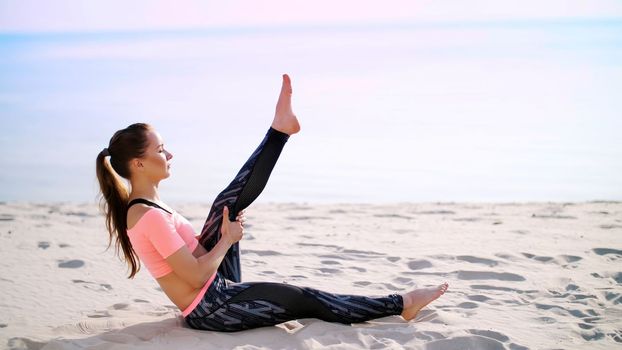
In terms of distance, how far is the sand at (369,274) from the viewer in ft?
12.6

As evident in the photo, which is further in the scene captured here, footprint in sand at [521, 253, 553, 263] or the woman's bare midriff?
footprint in sand at [521, 253, 553, 263]

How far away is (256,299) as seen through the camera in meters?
3.84

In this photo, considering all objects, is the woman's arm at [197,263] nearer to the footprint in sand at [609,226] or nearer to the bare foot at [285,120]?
the bare foot at [285,120]

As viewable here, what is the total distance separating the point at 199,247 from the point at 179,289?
242mm

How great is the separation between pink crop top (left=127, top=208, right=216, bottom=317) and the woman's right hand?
0.20 metres

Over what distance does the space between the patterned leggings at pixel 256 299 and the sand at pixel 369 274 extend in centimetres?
7

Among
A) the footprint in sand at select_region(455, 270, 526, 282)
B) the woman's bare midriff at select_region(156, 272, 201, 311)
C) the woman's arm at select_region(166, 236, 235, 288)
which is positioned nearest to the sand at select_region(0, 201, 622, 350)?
the footprint in sand at select_region(455, 270, 526, 282)

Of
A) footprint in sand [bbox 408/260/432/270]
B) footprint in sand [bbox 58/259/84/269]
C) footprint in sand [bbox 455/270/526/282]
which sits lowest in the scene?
footprint in sand [bbox 58/259/84/269]

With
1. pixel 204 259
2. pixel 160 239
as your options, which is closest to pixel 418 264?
pixel 204 259

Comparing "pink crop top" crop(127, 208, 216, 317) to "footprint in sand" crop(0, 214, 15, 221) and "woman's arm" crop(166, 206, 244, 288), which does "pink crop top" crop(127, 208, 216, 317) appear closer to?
"woman's arm" crop(166, 206, 244, 288)

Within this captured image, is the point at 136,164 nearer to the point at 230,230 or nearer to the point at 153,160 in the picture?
the point at 153,160

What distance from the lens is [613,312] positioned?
430 cm

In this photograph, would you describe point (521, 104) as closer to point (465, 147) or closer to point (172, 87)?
point (465, 147)

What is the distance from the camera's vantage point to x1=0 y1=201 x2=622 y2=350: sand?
3854 mm
